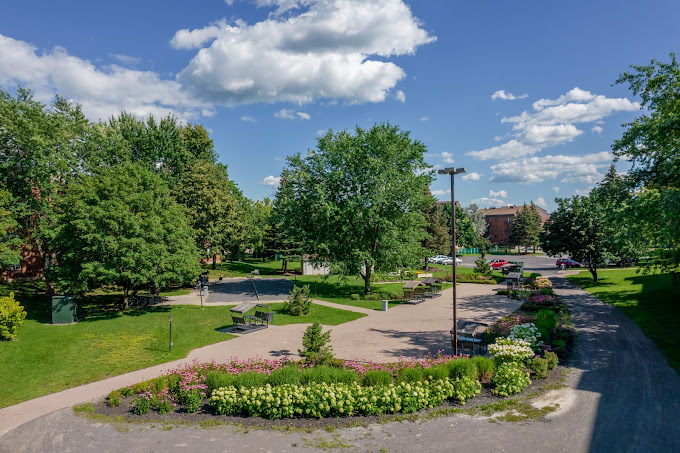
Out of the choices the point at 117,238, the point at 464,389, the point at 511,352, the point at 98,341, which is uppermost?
the point at 117,238

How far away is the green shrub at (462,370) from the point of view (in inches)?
428

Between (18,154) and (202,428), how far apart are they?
25825 mm

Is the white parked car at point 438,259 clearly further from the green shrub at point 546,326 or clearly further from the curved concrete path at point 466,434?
the curved concrete path at point 466,434

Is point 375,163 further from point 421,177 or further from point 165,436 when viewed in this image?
point 165,436

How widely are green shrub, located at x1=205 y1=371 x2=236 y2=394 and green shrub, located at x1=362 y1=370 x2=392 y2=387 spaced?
12.2 feet

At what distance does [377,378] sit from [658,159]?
1899 centimetres

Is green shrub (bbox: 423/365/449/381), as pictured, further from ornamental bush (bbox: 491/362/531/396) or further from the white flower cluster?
the white flower cluster

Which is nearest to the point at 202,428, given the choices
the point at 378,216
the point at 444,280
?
the point at 378,216

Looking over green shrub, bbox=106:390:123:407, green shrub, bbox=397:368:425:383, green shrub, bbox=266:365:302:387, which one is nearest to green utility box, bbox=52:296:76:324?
green shrub, bbox=106:390:123:407

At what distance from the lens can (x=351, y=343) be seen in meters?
16.7

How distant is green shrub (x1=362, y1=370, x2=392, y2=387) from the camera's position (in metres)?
10.4

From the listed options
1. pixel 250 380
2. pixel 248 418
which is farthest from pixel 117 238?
pixel 248 418

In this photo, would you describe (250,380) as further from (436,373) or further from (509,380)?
(509,380)

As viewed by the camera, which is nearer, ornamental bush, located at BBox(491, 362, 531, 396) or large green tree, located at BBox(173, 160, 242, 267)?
ornamental bush, located at BBox(491, 362, 531, 396)
